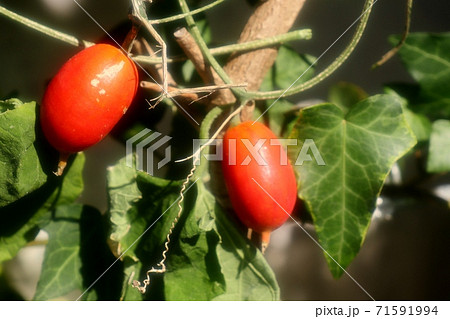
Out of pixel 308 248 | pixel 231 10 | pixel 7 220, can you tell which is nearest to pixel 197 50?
pixel 7 220

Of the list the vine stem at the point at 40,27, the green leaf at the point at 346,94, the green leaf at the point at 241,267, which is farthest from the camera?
the green leaf at the point at 346,94

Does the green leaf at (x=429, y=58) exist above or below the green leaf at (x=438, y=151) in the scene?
above

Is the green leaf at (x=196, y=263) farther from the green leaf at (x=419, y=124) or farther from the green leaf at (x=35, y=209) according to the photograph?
the green leaf at (x=419, y=124)

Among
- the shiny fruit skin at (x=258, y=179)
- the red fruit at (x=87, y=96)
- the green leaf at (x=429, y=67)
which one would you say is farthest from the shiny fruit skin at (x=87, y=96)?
the green leaf at (x=429, y=67)

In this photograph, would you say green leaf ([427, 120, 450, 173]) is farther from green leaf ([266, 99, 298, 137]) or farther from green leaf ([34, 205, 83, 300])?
green leaf ([34, 205, 83, 300])

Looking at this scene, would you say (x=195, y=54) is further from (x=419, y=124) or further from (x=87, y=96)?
(x=419, y=124)

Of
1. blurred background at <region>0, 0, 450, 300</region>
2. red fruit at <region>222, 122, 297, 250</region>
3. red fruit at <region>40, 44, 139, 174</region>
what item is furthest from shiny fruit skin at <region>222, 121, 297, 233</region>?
blurred background at <region>0, 0, 450, 300</region>
